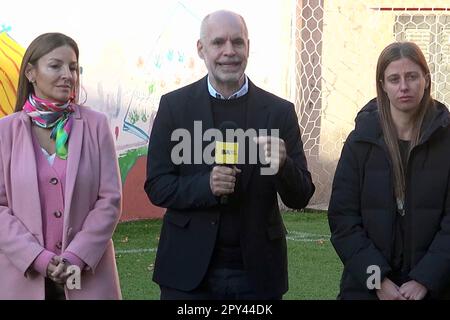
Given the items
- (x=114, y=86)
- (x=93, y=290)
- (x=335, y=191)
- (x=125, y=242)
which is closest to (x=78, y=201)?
(x=93, y=290)

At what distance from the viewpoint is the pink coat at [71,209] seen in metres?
4.36

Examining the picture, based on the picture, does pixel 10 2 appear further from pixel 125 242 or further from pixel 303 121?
pixel 303 121

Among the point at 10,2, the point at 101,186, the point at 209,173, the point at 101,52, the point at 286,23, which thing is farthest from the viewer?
the point at 286,23

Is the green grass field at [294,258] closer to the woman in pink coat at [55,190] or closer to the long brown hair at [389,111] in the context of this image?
the woman in pink coat at [55,190]

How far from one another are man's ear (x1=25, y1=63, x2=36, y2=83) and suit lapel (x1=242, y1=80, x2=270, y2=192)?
1.05 m

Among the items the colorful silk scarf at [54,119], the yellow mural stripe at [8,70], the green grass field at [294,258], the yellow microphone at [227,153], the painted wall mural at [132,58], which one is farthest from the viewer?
the painted wall mural at [132,58]

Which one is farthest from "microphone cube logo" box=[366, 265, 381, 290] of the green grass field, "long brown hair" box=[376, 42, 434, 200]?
the green grass field

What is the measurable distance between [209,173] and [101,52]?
19.8 ft

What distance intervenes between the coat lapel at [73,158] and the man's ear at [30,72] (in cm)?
26

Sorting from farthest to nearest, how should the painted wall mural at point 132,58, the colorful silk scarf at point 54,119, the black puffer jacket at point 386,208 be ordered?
the painted wall mural at point 132,58
the colorful silk scarf at point 54,119
the black puffer jacket at point 386,208

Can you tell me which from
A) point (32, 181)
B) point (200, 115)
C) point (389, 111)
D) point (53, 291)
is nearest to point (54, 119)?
point (32, 181)

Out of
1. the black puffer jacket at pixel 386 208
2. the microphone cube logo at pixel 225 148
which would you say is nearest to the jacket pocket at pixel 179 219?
the microphone cube logo at pixel 225 148

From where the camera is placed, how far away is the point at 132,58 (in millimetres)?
10312
